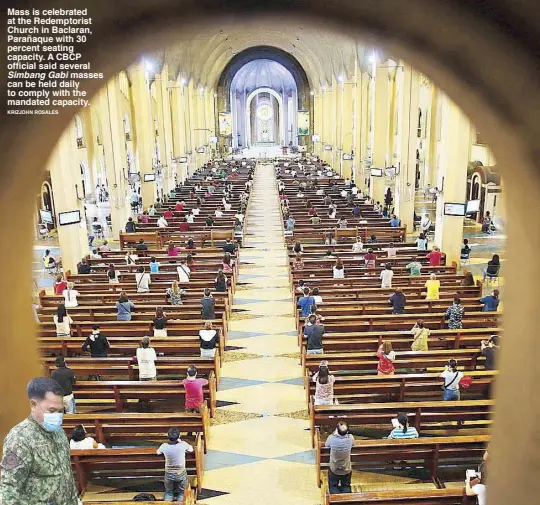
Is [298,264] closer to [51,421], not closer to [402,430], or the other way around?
[402,430]

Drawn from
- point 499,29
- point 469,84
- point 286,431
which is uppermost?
point 499,29

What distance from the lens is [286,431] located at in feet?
24.1

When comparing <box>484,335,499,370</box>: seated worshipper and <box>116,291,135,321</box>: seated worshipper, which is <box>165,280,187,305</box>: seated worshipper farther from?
<box>484,335,499,370</box>: seated worshipper

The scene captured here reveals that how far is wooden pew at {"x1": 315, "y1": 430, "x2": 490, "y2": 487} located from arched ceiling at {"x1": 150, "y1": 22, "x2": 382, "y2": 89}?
21420 mm

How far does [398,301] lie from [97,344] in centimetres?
538

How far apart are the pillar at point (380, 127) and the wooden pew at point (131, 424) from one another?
17.9 m

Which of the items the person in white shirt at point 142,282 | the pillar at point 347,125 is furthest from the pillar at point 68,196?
the pillar at point 347,125

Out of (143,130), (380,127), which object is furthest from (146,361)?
(380,127)

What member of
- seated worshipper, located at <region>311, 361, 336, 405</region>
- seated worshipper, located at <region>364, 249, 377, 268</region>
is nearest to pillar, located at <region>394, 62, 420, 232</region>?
seated worshipper, located at <region>364, 249, 377, 268</region>

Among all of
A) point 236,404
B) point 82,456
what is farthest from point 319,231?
point 82,456

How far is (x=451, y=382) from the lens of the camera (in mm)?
7234

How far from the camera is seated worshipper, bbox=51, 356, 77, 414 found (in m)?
6.82

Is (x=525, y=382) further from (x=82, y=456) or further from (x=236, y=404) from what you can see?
(x=236, y=404)

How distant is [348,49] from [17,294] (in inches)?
1214
